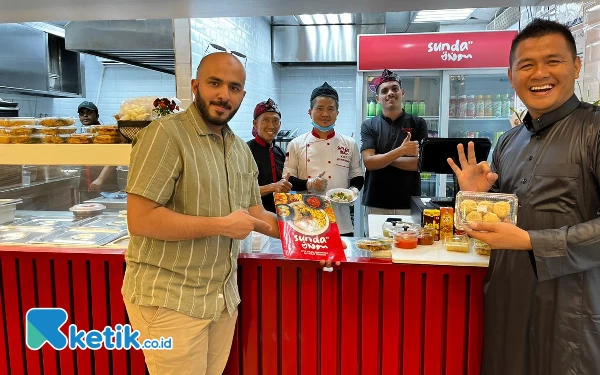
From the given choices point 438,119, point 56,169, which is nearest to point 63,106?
point 56,169

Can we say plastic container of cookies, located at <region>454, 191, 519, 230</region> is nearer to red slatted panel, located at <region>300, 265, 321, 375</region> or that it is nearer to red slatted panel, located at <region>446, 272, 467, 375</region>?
red slatted panel, located at <region>446, 272, 467, 375</region>

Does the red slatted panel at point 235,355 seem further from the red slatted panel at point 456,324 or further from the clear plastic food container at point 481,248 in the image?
the clear plastic food container at point 481,248

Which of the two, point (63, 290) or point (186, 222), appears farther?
point (63, 290)

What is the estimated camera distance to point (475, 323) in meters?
2.09

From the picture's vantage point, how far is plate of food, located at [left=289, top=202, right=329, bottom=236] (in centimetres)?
197

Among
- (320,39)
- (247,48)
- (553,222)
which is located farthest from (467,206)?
(320,39)

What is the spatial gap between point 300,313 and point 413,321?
0.55 meters

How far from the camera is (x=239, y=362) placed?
2.28 meters

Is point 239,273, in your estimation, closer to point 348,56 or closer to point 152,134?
point 152,134

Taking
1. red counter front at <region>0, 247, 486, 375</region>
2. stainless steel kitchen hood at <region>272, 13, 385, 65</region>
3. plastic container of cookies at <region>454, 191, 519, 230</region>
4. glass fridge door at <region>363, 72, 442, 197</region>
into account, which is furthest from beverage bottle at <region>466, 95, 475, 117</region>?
plastic container of cookies at <region>454, 191, 519, 230</region>

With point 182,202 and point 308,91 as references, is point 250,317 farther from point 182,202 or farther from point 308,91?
point 308,91

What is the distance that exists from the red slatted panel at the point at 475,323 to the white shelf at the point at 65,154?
1833 mm

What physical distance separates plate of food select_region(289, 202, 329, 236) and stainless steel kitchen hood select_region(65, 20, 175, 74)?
2714mm

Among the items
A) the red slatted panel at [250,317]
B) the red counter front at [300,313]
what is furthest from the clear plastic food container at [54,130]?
the red slatted panel at [250,317]
